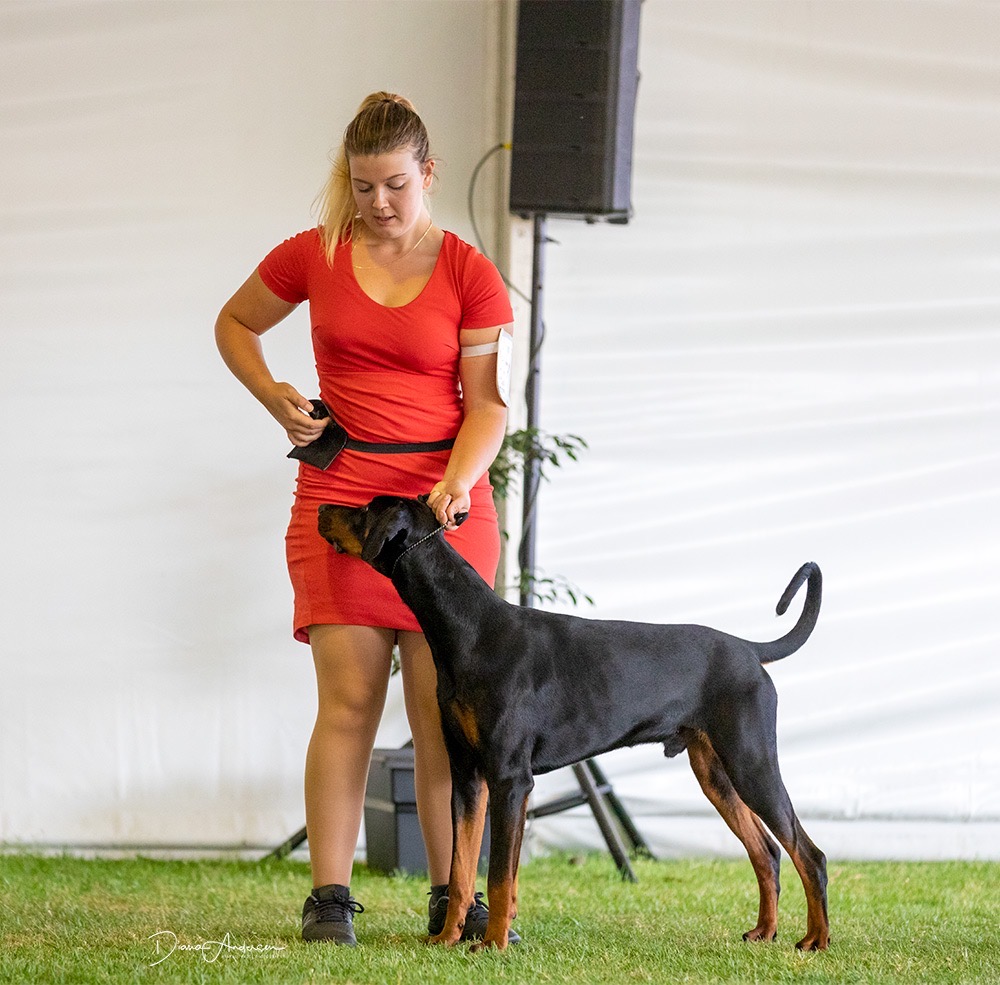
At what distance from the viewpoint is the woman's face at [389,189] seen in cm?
232

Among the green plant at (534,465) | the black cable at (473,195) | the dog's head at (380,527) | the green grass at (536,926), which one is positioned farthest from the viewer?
the black cable at (473,195)

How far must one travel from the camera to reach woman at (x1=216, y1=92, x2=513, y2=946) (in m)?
2.41

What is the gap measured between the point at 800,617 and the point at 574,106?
5.87ft

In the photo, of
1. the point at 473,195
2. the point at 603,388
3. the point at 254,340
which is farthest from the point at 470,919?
the point at 473,195

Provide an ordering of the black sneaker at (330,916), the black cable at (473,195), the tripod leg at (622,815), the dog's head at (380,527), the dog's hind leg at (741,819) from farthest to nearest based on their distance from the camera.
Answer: the black cable at (473,195) < the tripod leg at (622,815) < the dog's hind leg at (741,819) < the black sneaker at (330,916) < the dog's head at (380,527)

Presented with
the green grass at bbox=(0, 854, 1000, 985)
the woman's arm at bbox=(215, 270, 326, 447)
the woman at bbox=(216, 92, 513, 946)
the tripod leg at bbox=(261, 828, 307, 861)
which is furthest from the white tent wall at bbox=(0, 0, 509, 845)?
the woman at bbox=(216, 92, 513, 946)

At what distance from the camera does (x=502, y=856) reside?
7.34ft

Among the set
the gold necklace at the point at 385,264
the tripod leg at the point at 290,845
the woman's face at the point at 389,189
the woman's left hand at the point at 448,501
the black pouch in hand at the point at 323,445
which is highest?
the woman's face at the point at 389,189

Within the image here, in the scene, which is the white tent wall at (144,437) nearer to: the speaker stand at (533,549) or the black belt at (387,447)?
the speaker stand at (533,549)

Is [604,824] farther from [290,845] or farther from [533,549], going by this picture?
[290,845]

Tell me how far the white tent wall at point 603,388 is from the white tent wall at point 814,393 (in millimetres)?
10

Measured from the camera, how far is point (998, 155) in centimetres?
413

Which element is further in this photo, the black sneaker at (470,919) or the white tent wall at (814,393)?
the white tent wall at (814,393)

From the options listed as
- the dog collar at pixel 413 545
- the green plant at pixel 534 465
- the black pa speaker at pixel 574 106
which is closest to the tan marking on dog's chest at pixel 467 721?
the dog collar at pixel 413 545
